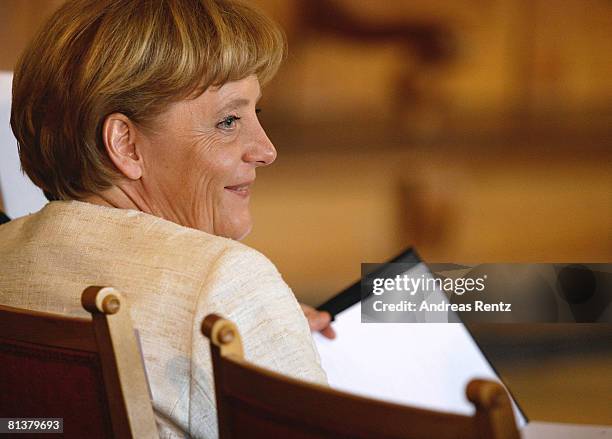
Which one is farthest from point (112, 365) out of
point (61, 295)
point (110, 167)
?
point (110, 167)

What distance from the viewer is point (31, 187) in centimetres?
225

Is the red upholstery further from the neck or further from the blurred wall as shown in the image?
the blurred wall

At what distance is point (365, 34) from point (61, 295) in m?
2.67

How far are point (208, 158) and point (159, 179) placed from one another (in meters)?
0.09

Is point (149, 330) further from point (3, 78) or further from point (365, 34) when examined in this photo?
point (365, 34)

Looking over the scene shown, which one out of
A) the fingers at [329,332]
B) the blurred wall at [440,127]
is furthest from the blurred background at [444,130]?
the fingers at [329,332]

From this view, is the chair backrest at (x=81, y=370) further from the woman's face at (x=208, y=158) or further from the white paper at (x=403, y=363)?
the white paper at (x=403, y=363)

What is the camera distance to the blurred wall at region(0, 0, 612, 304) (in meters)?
3.50

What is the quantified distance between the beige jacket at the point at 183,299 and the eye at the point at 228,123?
0.28 metres

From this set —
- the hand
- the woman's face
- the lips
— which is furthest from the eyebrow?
the hand

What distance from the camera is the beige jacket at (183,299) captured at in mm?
976

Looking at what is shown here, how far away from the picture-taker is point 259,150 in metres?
1.38

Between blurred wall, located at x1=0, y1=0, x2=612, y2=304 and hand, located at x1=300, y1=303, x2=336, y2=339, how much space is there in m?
1.78

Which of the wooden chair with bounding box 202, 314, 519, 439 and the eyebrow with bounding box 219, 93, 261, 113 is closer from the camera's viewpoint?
the wooden chair with bounding box 202, 314, 519, 439
